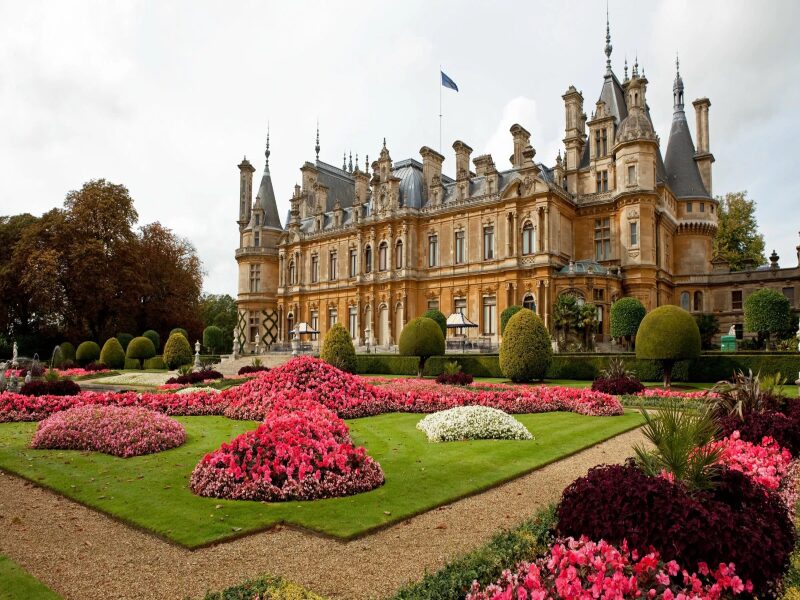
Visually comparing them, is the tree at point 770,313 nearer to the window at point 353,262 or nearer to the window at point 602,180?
the window at point 602,180

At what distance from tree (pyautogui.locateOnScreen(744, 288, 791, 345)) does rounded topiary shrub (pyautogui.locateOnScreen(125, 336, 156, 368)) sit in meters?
→ 35.0

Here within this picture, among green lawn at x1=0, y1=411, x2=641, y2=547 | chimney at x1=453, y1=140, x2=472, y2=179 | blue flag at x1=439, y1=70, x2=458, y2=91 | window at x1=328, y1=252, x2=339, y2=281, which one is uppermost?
blue flag at x1=439, y1=70, x2=458, y2=91

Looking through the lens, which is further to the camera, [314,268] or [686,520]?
[314,268]

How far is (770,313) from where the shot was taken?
94.3ft

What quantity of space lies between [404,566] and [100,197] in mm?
46579

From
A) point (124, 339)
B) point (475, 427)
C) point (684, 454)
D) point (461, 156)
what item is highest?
point (461, 156)

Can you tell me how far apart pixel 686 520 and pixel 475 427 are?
21.5 ft

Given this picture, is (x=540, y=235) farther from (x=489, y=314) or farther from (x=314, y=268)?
(x=314, y=268)

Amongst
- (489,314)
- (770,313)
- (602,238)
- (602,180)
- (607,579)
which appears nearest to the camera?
(607,579)

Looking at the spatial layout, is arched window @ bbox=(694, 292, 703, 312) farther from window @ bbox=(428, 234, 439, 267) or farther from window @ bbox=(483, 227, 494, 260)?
window @ bbox=(428, 234, 439, 267)

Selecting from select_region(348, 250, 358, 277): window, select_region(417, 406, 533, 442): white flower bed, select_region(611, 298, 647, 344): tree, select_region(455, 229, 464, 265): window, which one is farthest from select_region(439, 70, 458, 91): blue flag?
select_region(417, 406, 533, 442): white flower bed

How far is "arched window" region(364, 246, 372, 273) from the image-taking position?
4394cm

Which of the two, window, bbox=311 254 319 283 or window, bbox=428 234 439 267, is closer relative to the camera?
window, bbox=428 234 439 267

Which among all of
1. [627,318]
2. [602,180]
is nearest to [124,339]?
[627,318]
